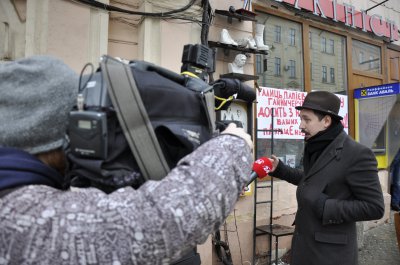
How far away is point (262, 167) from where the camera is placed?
2.63 meters

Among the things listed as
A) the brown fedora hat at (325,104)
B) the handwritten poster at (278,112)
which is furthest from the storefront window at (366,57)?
the brown fedora hat at (325,104)

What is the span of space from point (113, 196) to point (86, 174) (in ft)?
0.44

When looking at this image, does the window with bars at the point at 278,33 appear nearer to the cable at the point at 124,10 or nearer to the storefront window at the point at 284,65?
the storefront window at the point at 284,65

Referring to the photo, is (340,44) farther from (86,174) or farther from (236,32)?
(86,174)

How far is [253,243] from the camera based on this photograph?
170 inches

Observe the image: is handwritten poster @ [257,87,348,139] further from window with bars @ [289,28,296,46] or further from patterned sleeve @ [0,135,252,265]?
patterned sleeve @ [0,135,252,265]

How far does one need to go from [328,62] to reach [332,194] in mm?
4192

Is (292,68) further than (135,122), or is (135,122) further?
(292,68)

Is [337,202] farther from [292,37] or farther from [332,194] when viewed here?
[292,37]

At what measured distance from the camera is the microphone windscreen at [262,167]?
2.59m

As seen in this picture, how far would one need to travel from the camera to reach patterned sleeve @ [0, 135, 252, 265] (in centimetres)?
71

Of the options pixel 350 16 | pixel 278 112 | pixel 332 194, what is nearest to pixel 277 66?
pixel 278 112

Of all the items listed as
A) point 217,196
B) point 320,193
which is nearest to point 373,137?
point 320,193

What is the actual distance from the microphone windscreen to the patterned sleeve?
183cm
